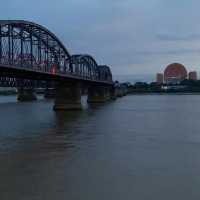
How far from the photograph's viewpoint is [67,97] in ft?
270

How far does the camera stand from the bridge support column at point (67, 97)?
81.0m

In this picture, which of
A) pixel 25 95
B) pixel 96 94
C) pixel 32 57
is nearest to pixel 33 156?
pixel 32 57

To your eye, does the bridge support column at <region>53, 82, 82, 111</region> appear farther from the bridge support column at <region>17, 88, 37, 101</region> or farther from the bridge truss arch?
the bridge support column at <region>17, 88, 37, 101</region>

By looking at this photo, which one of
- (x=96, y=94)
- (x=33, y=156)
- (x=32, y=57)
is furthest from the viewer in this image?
(x=96, y=94)

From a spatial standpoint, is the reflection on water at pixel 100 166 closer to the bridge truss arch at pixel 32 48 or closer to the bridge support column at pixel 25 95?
the bridge truss arch at pixel 32 48

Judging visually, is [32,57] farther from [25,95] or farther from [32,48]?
[25,95]

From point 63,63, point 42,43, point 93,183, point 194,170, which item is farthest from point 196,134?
point 63,63

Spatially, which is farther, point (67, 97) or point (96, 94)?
point (96, 94)

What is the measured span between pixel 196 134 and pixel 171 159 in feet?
41.9

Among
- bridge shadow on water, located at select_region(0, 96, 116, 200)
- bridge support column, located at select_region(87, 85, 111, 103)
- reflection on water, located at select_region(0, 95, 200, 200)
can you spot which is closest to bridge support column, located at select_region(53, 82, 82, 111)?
bridge shadow on water, located at select_region(0, 96, 116, 200)

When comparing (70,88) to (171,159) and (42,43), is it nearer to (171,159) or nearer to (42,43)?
(42,43)

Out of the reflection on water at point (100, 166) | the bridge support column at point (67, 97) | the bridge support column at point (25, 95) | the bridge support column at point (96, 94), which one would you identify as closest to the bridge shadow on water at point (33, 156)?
the reflection on water at point (100, 166)

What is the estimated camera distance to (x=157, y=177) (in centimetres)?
1973

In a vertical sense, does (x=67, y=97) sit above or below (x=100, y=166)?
above
